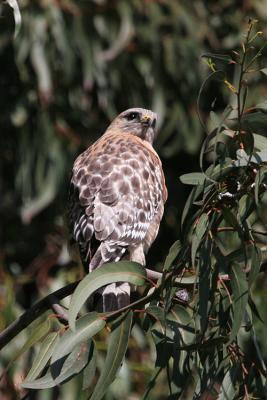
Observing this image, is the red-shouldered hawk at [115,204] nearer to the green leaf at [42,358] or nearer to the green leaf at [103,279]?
the green leaf at [42,358]

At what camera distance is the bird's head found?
189 inches

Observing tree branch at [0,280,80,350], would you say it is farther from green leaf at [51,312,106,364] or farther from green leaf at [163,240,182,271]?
green leaf at [163,240,182,271]

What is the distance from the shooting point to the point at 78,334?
7.96 ft

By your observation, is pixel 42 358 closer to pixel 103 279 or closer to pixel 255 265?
pixel 103 279

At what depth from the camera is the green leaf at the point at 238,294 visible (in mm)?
2320

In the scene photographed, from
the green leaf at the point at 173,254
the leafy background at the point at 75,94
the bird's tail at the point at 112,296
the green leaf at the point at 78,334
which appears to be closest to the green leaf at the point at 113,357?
the green leaf at the point at 78,334

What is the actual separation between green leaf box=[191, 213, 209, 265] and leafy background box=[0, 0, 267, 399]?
98.0 inches

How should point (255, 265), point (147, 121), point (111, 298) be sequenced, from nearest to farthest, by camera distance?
point (255, 265) → point (111, 298) → point (147, 121)

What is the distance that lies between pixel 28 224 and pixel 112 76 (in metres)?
1.14

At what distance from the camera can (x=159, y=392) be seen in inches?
187

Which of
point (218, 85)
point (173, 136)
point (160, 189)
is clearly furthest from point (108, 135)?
point (218, 85)

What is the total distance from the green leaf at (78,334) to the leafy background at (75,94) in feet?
7.81

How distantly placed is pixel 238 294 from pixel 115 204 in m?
1.50

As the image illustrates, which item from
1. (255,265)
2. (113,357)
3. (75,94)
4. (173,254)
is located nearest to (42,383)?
(113,357)
